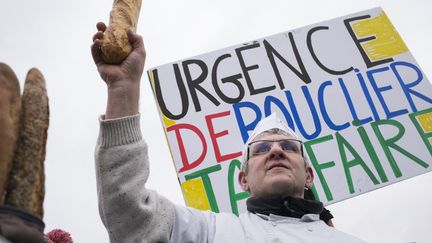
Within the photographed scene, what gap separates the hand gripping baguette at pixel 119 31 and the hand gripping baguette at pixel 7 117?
0.57m

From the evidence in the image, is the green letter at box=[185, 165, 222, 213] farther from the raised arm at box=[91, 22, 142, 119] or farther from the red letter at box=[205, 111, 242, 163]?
the raised arm at box=[91, 22, 142, 119]

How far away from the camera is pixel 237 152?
2.64 metres

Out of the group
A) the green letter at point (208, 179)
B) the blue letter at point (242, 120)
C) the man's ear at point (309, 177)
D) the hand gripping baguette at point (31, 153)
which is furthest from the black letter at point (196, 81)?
the hand gripping baguette at point (31, 153)

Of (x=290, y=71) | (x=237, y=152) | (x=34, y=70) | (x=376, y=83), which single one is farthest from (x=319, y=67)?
(x=34, y=70)

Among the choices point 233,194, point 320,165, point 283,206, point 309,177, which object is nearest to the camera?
point 283,206

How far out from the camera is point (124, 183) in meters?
1.34

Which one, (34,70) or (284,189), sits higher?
(34,70)

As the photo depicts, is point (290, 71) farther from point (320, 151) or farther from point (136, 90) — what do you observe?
point (136, 90)

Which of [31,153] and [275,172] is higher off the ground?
[31,153]

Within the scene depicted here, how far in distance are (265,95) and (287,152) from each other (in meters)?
0.82

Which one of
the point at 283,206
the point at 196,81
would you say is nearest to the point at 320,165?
A: the point at 283,206

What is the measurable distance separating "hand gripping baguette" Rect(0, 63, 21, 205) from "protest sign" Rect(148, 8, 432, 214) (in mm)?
1876

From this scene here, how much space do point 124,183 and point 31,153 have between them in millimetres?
715

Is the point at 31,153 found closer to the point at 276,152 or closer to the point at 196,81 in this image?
the point at 276,152
